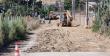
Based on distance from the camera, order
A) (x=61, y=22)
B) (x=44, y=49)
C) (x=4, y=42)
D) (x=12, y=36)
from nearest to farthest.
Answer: (x=44, y=49) → (x=4, y=42) → (x=12, y=36) → (x=61, y=22)

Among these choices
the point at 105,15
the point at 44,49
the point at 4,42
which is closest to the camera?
the point at 44,49

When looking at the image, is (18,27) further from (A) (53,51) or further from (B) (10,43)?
(A) (53,51)

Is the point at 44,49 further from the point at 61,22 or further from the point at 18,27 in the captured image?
the point at 61,22

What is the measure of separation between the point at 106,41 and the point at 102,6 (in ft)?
25.2

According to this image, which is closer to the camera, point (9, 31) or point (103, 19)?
point (9, 31)

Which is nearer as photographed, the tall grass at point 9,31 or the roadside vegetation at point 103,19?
the tall grass at point 9,31

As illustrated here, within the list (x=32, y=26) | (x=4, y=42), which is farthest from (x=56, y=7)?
(x=4, y=42)

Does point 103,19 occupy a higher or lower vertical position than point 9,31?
lower

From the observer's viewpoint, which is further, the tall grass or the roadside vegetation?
the roadside vegetation

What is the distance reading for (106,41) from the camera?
26984 mm

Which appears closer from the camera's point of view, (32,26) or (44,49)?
(44,49)

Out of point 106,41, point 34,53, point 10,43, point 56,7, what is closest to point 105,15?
point 106,41

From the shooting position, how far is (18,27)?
29.1 meters

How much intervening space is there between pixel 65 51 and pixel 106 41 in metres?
6.40
